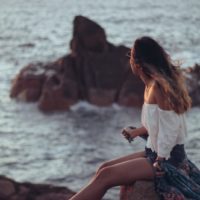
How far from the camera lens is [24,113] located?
20.2 meters

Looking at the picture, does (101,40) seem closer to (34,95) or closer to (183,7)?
(34,95)

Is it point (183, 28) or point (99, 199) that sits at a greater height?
point (99, 199)

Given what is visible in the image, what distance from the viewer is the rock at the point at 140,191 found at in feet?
23.1

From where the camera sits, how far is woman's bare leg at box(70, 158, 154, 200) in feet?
22.1

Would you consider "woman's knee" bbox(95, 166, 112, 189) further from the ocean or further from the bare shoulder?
the ocean

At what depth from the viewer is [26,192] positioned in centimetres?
958

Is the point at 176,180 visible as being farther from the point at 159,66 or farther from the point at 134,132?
the point at 159,66

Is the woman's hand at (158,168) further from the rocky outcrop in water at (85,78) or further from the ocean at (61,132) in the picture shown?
the rocky outcrop in water at (85,78)

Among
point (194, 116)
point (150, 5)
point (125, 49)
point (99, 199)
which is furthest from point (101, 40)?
point (150, 5)

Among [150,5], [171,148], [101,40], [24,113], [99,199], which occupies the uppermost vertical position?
[171,148]

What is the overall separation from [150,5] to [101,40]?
164 ft

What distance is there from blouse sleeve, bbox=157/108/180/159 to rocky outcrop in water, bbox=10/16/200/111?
13.6 m

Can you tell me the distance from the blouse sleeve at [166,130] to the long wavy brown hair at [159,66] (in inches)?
3.6

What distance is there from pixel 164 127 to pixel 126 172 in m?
0.55
